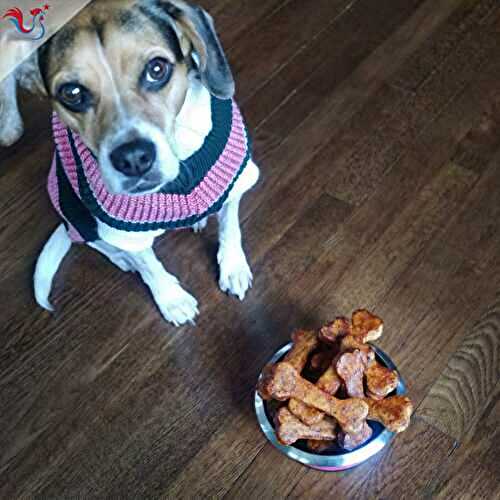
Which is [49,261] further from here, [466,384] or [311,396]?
[466,384]

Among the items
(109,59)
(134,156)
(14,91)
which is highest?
(109,59)

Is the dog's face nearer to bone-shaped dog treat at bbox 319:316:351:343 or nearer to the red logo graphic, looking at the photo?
the red logo graphic

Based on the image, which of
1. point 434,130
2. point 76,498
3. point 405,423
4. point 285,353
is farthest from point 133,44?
point 434,130

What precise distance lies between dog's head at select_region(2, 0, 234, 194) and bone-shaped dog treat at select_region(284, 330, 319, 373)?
444 millimetres

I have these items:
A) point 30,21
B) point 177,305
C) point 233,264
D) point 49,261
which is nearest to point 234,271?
point 233,264

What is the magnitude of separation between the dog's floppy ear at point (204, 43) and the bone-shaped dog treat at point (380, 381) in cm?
61

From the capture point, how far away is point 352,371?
4.22 feet

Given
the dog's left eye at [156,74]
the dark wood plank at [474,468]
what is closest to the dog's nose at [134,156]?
the dog's left eye at [156,74]

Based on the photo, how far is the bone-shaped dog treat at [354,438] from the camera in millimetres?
1283

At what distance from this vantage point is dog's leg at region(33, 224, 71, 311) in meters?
1.64

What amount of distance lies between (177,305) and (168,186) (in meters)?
0.41

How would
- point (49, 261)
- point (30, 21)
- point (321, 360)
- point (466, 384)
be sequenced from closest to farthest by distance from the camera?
1. point (30, 21)
2. point (321, 360)
3. point (466, 384)
4. point (49, 261)

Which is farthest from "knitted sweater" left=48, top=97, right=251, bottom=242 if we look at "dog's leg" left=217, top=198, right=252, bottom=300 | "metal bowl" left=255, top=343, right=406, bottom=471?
"metal bowl" left=255, top=343, right=406, bottom=471

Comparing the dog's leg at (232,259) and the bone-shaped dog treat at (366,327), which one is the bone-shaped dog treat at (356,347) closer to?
the bone-shaped dog treat at (366,327)
